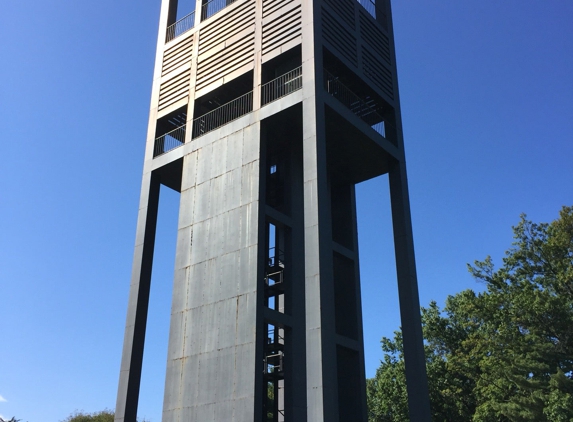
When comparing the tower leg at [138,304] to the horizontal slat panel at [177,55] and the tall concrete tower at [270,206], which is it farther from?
the horizontal slat panel at [177,55]

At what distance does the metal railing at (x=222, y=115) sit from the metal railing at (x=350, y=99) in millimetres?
3034

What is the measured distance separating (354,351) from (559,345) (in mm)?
11790

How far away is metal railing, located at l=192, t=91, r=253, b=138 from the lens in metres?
21.6

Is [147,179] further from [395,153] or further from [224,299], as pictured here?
[395,153]

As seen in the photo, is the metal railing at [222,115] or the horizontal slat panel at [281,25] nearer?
the horizontal slat panel at [281,25]

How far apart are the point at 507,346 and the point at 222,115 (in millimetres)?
16426

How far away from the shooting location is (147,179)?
22766 millimetres

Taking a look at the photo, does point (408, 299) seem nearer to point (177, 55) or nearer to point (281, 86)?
point (281, 86)

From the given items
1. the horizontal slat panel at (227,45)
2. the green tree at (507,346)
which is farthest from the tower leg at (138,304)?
the green tree at (507,346)

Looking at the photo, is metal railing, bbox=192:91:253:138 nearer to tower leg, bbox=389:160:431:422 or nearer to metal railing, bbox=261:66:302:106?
metal railing, bbox=261:66:302:106

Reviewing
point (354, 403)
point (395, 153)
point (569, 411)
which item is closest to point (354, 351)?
→ point (354, 403)

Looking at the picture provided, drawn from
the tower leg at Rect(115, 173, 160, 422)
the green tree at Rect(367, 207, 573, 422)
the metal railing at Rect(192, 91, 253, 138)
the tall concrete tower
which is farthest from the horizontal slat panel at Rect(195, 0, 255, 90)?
the green tree at Rect(367, 207, 573, 422)

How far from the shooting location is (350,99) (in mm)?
21609

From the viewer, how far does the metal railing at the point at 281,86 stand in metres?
19.7
